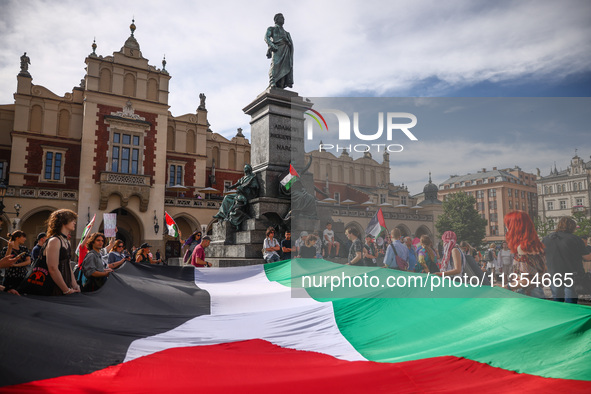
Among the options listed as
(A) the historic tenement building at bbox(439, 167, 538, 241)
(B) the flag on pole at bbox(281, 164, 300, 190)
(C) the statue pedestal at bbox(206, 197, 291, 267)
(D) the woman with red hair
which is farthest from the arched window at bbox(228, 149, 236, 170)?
(D) the woman with red hair

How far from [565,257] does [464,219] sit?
111 centimetres

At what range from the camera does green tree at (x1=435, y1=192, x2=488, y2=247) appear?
4938 mm

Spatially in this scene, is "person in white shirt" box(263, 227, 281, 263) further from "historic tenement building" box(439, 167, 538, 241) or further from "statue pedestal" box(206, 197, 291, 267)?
"historic tenement building" box(439, 167, 538, 241)

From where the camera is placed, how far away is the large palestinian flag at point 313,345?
259 centimetres

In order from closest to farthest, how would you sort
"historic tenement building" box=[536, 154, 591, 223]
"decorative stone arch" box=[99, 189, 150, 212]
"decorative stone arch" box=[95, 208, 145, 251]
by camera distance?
1. "historic tenement building" box=[536, 154, 591, 223]
2. "decorative stone arch" box=[99, 189, 150, 212]
3. "decorative stone arch" box=[95, 208, 145, 251]

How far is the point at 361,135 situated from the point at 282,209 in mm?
5182

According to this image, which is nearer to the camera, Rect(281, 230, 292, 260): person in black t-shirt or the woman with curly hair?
the woman with curly hair

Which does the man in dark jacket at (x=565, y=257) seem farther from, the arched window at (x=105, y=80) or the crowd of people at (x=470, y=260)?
the arched window at (x=105, y=80)

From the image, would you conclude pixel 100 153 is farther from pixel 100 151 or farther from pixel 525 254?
pixel 525 254

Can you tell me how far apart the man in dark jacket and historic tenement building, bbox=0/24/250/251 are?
27.3 meters

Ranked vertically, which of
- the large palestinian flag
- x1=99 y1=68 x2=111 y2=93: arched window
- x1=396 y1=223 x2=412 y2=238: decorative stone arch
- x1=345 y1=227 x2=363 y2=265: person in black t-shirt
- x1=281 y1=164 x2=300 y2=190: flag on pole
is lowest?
the large palestinian flag

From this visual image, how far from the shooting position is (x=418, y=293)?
13.8 feet

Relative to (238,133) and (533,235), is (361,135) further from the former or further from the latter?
(238,133)

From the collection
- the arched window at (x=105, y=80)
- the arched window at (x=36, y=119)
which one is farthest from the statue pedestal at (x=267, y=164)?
the arched window at (x=36, y=119)
